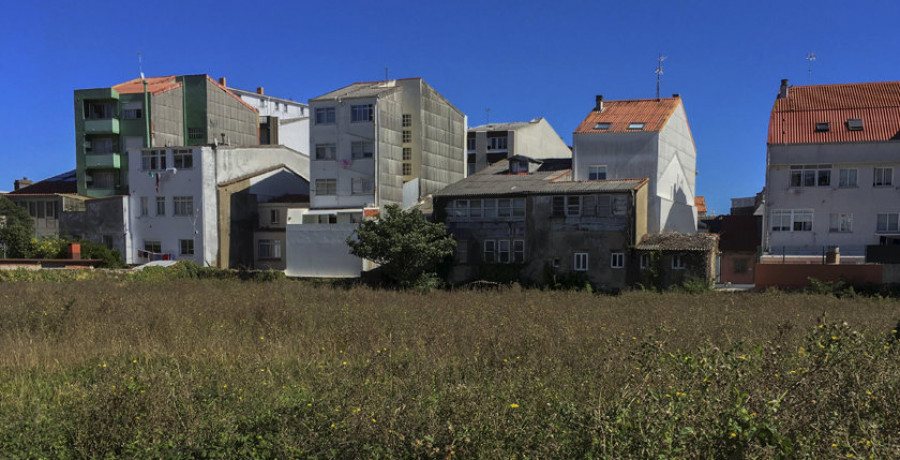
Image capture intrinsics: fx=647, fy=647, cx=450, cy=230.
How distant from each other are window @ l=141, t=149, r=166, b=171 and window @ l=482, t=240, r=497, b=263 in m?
23.2

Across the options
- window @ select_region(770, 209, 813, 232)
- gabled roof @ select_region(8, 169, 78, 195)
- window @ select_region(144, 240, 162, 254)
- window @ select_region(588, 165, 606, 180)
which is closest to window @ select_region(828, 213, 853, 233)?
window @ select_region(770, 209, 813, 232)

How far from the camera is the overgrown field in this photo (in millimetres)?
6277

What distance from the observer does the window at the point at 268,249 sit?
143ft

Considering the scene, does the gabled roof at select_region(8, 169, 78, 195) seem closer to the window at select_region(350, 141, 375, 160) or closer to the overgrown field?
the window at select_region(350, 141, 375, 160)

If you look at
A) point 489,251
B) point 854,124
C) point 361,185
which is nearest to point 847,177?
point 854,124

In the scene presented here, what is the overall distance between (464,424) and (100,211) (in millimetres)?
45679

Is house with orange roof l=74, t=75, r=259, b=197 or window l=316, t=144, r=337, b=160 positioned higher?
house with orange roof l=74, t=75, r=259, b=197

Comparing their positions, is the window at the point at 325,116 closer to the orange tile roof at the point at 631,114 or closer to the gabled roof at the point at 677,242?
the orange tile roof at the point at 631,114

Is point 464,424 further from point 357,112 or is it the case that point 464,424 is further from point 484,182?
point 357,112

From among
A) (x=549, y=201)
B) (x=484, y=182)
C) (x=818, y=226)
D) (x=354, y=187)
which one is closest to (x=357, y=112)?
(x=354, y=187)

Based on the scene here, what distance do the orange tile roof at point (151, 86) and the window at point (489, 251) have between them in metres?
29.9

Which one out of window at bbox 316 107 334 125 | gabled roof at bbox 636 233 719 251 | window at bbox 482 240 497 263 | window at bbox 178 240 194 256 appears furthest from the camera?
window at bbox 178 240 194 256

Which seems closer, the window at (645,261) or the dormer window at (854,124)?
the window at (645,261)

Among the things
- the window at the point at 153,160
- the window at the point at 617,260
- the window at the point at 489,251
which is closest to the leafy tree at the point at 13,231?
the window at the point at 153,160
